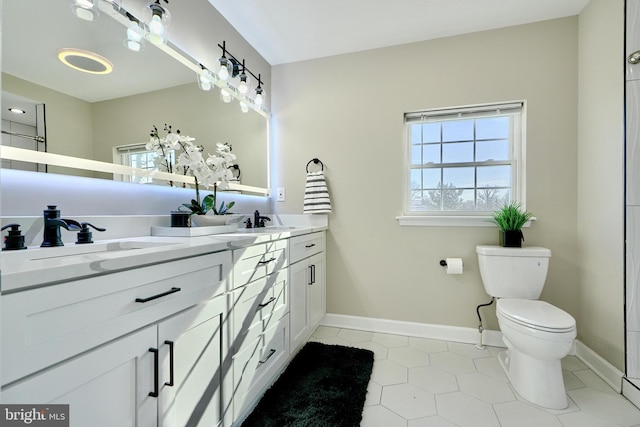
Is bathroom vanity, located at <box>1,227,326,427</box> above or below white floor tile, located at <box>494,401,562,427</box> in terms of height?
above

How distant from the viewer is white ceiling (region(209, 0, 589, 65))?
6.15 feet

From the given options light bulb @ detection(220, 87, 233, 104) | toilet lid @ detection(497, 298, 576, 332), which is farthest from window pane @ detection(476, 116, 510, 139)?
light bulb @ detection(220, 87, 233, 104)

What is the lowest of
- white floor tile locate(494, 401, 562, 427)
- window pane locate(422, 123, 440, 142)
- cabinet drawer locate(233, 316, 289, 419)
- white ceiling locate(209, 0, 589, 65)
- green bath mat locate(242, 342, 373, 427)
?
white floor tile locate(494, 401, 562, 427)

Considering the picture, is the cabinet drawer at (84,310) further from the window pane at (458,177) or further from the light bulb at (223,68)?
the window pane at (458,177)

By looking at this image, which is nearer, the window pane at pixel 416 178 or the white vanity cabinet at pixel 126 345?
the white vanity cabinet at pixel 126 345

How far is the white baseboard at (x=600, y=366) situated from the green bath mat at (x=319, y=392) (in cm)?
138

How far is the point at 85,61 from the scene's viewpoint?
1201 millimetres

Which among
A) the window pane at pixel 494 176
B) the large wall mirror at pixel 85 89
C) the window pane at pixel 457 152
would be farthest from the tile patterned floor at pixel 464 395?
the large wall mirror at pixel 85 89

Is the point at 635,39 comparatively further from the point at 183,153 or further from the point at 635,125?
the point at 183,153

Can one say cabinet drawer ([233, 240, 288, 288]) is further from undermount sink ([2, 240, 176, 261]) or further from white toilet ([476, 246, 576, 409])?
white toilet ([476, 246, 576, 409])

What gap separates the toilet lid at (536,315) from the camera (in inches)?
55.4

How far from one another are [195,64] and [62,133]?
92 cm

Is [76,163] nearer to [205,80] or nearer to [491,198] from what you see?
[205,80]

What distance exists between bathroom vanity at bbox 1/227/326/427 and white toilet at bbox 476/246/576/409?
1.35 meters
